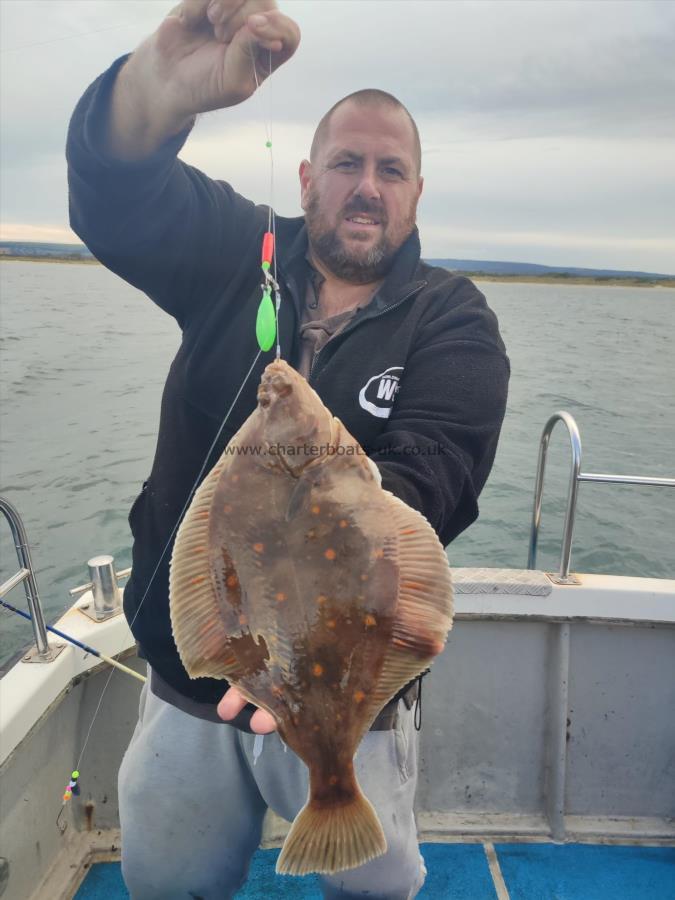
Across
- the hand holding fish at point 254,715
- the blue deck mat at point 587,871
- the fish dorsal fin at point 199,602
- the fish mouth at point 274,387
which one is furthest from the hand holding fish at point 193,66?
the blue deck mat at point 587,871

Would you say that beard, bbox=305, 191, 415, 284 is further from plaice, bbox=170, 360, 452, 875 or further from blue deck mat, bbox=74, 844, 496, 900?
blue deck mat, bbox=74, 844, 496, 900

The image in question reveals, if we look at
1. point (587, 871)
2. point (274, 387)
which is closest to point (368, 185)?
point (274, 387)

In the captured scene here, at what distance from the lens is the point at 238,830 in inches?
101

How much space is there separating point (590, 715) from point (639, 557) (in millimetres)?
6786

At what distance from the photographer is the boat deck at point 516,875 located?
3553 mm

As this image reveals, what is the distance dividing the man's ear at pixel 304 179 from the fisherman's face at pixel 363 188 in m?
0.07

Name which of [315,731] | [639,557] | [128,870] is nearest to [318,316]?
[315,731]

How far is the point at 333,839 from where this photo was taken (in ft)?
5.72

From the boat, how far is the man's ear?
195 centimetres

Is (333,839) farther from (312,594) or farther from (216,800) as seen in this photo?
(216,800)

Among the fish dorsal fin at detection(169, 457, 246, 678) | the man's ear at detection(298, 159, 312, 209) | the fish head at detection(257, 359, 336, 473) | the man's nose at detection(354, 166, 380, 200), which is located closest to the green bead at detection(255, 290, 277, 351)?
the fish head at detection(257, 359, 336, 473)

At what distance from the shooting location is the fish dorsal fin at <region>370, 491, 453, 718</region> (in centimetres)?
173

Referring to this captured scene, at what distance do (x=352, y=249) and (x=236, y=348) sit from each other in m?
0.62

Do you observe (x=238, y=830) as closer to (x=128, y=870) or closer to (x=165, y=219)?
(x=128, y=870)
